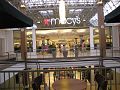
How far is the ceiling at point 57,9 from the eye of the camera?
1334 inches

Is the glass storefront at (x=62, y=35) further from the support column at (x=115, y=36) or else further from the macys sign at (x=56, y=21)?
the macys sign at (x=56, y=21)

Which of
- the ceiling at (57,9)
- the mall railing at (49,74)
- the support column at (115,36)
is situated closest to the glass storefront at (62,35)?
the support column at (115,36)

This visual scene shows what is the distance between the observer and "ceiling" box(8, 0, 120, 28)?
33.9 m

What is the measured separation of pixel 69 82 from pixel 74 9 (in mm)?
33109

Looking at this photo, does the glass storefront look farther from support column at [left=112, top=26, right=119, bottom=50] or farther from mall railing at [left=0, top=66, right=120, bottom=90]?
mall railing at [left=0, top=66, right=120, bottom=90]

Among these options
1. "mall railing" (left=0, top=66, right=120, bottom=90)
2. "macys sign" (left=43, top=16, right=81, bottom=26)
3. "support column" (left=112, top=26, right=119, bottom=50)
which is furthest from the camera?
"support column" (left=112, top=26, right=119, bottom=50)

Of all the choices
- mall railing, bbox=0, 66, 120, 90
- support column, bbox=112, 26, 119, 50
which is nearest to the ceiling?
support column, bbox=112, 26, 119, 50

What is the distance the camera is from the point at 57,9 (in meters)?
35.8

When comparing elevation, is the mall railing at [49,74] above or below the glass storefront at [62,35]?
below

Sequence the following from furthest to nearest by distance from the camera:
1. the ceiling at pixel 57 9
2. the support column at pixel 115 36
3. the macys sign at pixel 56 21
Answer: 1. the support column at pixel 115 36
2. the macys sign at pixel 56 21
3. the ceiling at pixel 57 9

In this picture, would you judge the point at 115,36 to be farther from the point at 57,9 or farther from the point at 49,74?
the point at 49,74

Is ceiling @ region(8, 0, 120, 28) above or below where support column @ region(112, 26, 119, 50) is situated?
above

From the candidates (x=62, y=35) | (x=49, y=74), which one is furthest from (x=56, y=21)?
(x=49, y=74)

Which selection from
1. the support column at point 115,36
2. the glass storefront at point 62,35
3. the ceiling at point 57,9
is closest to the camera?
the ceiling at point 57,9
